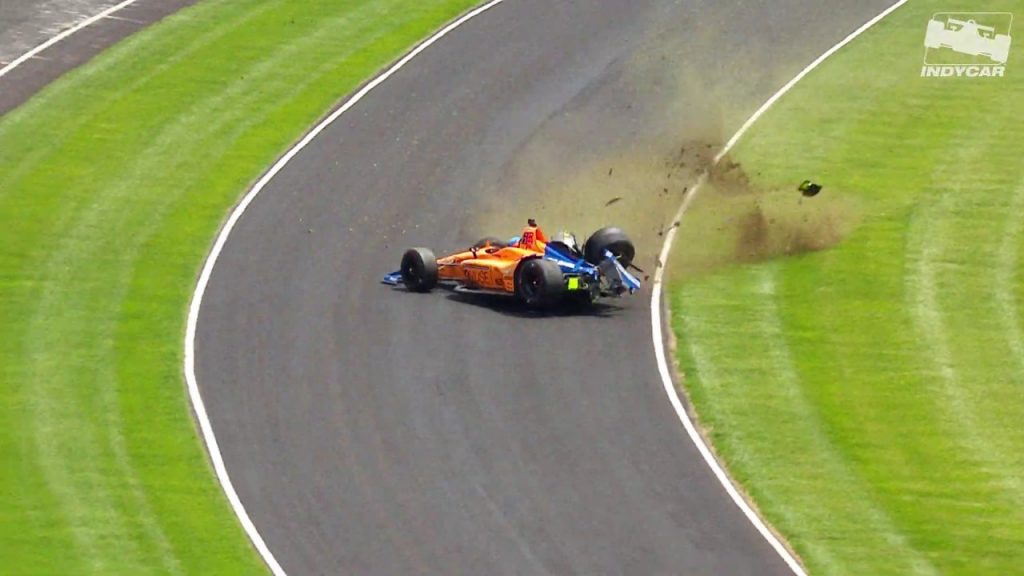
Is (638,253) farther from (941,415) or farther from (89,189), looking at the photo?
(89,189)

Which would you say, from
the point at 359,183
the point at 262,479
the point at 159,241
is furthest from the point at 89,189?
the point at 262,479

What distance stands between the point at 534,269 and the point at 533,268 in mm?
39

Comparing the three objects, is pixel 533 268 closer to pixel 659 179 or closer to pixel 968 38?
pixel 659 179

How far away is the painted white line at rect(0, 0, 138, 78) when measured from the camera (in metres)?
42.1

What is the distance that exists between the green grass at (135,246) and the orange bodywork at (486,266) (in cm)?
476

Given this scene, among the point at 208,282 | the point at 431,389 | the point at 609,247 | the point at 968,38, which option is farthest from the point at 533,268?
the point at 968,38

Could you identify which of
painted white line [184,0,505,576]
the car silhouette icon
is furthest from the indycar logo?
painted white line [184,0,505,576]

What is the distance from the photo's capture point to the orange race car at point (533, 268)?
28953 mm

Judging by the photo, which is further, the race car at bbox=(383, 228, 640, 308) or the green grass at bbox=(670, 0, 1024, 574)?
the race car at bbox=(383, 228, 640, 308)

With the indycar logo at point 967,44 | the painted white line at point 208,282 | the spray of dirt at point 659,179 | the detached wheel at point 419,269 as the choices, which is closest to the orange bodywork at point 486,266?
the detached wheel at point 419,269

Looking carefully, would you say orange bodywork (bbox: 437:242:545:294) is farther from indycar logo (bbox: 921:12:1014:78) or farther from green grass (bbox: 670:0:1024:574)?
indycar logo (bbox: 921:12:1014:78)

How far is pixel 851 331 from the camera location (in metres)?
29.1

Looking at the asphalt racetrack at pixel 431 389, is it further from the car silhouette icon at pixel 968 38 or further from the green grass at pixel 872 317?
the car silhouette icon at pixel 968 38

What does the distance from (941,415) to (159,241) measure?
1562 centimetres
